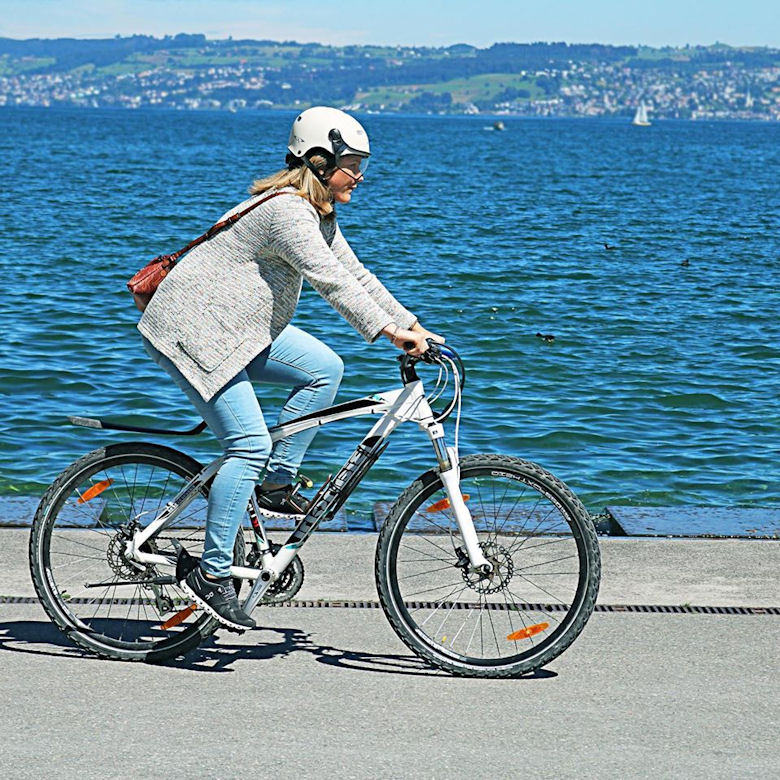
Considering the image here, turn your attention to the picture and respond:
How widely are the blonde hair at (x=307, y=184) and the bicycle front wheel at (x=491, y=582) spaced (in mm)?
932

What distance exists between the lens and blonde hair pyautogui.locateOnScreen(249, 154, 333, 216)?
4.59 metres

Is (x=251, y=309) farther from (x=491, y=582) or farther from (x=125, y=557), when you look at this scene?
(x=491, y=582)

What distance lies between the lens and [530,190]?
160ft

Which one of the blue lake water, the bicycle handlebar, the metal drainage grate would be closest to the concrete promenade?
the metal drainage grate

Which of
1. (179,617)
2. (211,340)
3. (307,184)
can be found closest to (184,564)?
(179,617)

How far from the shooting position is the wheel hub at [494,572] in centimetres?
486

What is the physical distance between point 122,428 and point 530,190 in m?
44.7

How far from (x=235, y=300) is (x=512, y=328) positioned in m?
12.6

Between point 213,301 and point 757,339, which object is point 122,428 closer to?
point 213,301

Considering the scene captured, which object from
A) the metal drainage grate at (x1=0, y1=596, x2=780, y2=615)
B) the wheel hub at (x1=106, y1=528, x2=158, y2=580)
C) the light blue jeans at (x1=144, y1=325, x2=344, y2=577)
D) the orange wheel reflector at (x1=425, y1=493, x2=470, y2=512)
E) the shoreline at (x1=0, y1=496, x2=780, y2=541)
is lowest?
the shoreline at (x1=0, y1=496, x2=780, y2=541)

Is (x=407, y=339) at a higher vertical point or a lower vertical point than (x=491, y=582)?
higher

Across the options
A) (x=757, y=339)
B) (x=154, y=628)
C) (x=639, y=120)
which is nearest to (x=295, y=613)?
(x=154, y=628)

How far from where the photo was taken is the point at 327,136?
4.55 m

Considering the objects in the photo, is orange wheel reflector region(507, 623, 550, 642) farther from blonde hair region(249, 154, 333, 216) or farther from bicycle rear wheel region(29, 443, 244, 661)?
blonde hair region(249, 154, 333, 216)
